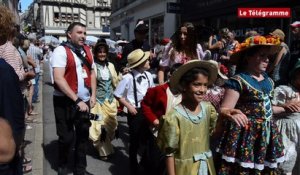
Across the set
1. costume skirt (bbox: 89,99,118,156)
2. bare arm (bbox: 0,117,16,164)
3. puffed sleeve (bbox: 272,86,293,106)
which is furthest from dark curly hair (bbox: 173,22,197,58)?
bare arm (bbox: 0,117,16,164)

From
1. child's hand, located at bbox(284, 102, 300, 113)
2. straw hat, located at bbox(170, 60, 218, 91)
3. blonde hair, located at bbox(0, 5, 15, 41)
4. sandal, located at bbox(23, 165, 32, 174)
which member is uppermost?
blonde hair, located at bbox(0, 5, 15, 41)

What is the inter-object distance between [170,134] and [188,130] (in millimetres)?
156

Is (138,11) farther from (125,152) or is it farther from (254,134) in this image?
(254,134)

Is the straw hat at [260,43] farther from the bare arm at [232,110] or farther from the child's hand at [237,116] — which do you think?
the child's hand at [237,116]

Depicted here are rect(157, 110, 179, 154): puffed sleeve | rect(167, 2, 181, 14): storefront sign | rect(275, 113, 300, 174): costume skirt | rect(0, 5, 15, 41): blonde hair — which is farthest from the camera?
rect(167, 2, 181, 14): storefront sign

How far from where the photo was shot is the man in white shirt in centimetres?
423

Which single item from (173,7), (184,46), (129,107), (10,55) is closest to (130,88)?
(129,107)

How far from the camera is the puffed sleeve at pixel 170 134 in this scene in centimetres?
274

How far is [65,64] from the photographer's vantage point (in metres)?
4.24

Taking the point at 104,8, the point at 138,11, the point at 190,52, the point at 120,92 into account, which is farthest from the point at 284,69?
the point at 104,8

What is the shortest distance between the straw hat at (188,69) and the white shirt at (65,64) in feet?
5.55

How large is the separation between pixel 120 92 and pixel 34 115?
15.5 feet

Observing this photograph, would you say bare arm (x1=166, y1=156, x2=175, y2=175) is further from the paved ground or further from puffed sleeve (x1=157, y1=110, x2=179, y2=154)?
the paved ground

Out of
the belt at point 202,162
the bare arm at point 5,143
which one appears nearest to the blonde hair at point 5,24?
the bare arm at point 5,143
